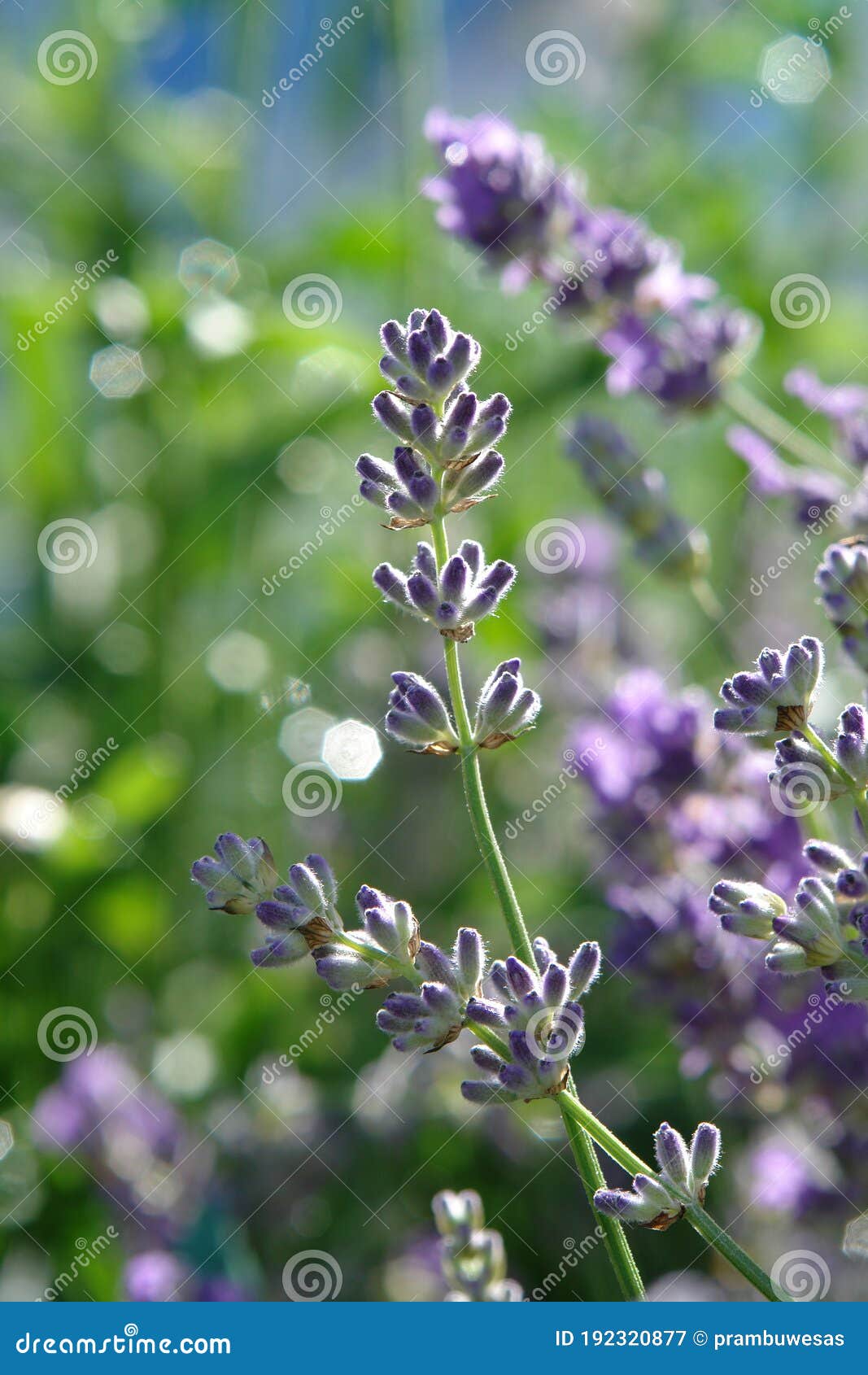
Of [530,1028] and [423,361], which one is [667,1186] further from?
[423,361]

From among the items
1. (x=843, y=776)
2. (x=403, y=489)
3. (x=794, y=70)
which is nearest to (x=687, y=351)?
(x=403, y=489)

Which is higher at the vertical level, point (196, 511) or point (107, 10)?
point (107, 10)

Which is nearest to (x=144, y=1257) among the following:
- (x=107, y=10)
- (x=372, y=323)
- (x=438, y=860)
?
(x=438, y=860)

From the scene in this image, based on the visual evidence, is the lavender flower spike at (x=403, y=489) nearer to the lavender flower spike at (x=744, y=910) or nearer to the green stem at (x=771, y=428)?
the lavender flower spike at (x=744, y=910)

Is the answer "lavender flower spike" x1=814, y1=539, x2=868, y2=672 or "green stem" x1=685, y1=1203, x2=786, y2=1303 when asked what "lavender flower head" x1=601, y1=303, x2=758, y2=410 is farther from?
"green stem" x1=685, y1=1203, x2=786, y2=1303

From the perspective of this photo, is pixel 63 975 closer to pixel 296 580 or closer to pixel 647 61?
pixel 296 580

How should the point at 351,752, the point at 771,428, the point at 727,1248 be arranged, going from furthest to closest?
the point at 351,752 → the point at 771,428 → the point at 727,1248
